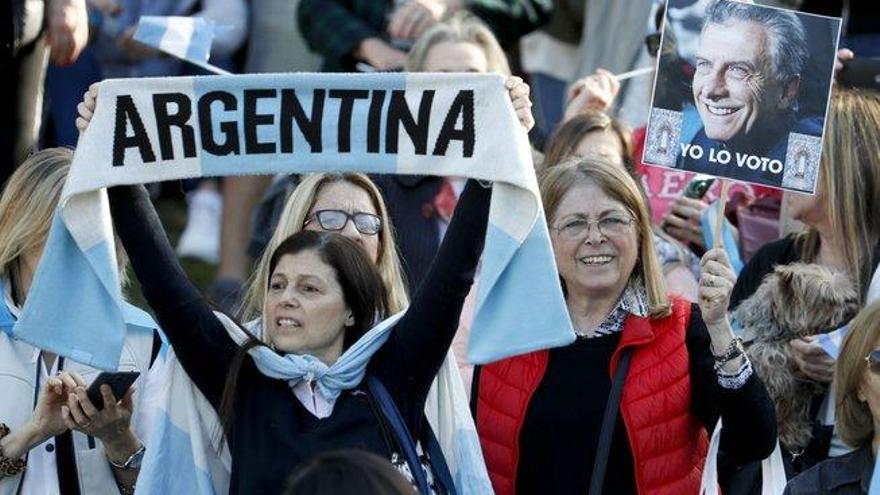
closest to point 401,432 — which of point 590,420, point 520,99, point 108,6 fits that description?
point 590,420

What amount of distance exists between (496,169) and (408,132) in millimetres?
256

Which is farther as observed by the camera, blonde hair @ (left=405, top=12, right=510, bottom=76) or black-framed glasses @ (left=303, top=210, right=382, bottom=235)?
blonde hair @ (left=405, top=12, right=510, bottom=76)

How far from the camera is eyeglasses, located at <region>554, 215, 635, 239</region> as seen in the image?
5.38 m

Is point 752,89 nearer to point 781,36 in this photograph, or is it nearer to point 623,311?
point 781,36

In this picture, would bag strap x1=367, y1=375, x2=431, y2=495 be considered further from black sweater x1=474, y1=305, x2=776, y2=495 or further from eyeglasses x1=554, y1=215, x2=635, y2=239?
eyeglasses x1=554, y1=215, x2=635, y2=239

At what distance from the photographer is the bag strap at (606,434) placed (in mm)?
5074

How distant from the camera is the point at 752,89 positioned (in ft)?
17.7

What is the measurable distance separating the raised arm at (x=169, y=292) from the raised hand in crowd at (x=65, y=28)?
7.04ft

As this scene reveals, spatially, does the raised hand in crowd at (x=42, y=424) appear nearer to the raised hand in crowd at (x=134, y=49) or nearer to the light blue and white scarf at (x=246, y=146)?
the light blue and white scarf at (x=246, y=146)

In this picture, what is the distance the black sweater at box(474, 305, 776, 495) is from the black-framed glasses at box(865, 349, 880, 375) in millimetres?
267

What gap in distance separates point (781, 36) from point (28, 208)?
2.07 metres

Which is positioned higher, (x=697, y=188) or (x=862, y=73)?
(x=862, y=73)

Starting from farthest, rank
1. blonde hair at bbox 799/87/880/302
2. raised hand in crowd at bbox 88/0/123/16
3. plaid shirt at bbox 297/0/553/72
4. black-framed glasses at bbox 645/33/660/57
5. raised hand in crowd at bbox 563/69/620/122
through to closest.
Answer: raised hand in crowd at bbox 88/0/123/16 < plaid shirt at bbox 297/0/553/72 < raised hand in crowd at bbox 563/69/620/122 < black-framed glasses at bbox 645/33/660/57 < blonde hair at bbox 799/87/880/302

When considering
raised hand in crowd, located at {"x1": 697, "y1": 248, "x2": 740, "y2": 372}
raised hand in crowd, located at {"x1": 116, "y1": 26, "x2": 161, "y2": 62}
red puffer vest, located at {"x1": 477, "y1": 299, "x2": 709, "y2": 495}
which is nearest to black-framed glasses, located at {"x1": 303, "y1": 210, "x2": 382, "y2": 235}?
red puffer vest, located at {"x1": 477, "y1": 299, "x2": 709, "y2": 495}
